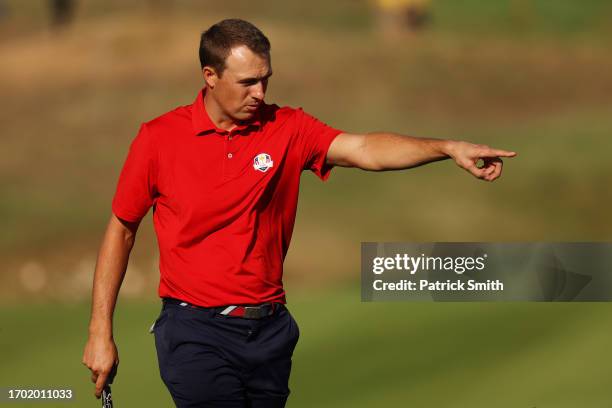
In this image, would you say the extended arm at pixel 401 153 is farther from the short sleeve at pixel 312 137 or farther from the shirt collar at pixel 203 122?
the shirt collar at pixel 203 122

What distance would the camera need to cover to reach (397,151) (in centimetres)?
661

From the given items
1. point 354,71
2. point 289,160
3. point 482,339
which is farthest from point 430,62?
point 289,160

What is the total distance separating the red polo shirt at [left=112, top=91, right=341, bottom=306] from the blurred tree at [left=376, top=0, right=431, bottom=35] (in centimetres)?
2906

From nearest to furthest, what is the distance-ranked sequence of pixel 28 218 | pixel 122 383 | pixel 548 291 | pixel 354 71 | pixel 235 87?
pixel 235 87 < pixel 122 383 < pixel 548 291 < pixel 28 218 < pixel 354 71

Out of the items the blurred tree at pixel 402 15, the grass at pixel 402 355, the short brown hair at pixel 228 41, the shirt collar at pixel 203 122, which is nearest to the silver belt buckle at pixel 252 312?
the shirt collar at pixel 203 122

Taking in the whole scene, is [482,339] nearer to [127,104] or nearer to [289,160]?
[289,160]

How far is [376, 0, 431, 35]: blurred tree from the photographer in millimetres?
35750

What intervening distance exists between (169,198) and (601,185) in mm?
19049

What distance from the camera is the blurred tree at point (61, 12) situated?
118 feet

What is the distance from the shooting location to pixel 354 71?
3238 centimetres

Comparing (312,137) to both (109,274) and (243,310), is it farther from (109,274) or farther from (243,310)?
(109,274)

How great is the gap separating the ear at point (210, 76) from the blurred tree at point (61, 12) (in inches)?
1189

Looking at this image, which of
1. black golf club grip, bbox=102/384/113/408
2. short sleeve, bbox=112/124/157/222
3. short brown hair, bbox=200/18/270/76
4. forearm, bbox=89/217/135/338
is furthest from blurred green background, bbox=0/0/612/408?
short brown hair, bbox=200/18/270/76

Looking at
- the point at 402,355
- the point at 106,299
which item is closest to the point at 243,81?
the point at 106,299
